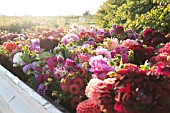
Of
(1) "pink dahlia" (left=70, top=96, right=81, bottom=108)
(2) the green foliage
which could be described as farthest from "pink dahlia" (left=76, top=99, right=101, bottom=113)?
(2) the green foliage

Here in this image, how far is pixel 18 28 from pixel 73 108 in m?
8.84

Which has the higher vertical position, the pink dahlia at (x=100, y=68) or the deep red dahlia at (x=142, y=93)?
the deep red dahlia at (x=142, y=93)

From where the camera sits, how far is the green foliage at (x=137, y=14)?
16.5ft

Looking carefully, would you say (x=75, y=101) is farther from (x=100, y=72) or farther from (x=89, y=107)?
(x=89, y=107)

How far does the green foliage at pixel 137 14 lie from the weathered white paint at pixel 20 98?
9.37 feet

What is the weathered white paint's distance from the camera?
1.95 metres

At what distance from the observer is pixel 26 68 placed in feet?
10.5

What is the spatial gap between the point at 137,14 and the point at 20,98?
13.6ft

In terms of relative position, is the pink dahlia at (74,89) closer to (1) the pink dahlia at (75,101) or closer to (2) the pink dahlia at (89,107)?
(1) the pink dahlia at (75,101)

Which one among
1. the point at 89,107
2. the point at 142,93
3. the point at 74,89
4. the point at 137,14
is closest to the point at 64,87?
the point at 74,89

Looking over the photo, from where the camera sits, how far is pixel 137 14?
20.1 feet

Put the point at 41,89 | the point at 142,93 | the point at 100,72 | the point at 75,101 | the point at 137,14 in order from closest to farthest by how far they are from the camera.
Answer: the point at 142,93 < the point at 100,72 < the point at 75,101 < the point at 41,89 < the point at 137,14

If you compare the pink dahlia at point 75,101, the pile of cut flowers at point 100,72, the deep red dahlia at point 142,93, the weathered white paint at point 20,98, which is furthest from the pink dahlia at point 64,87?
the deep red dahlia at point 142,93

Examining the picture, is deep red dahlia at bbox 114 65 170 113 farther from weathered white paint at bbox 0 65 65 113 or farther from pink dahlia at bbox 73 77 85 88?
pink dahlia at bbox 73 77 85 88
